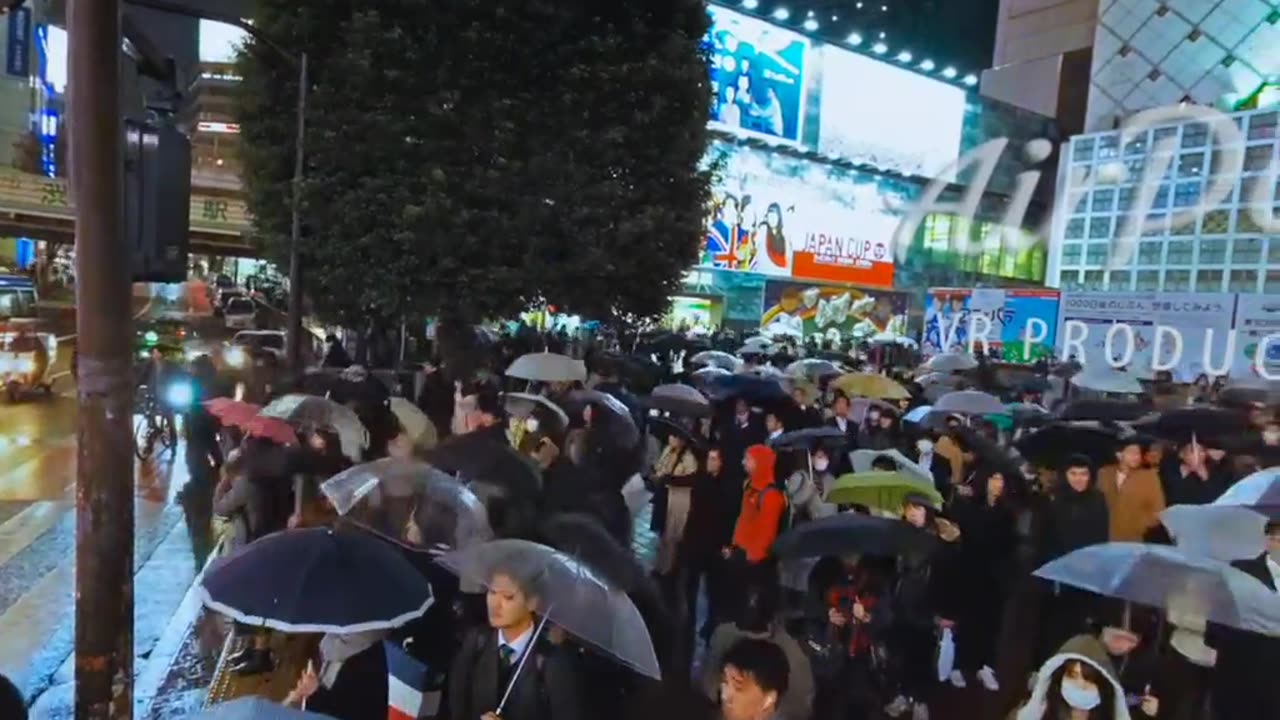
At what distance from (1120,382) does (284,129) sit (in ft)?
43.8

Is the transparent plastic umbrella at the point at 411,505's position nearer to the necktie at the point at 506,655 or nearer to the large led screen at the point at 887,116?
the necktie at the point at 506,655

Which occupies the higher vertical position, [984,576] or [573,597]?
[573,597]

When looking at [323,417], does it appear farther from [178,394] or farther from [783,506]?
[178,394]

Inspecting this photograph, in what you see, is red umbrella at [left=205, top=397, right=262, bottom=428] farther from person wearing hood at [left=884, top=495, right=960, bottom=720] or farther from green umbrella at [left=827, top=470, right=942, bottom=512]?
person wearing hood at [left=884, top=495, right=960, bottom=720]

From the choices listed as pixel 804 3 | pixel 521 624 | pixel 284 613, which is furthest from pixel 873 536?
pixel 804 3

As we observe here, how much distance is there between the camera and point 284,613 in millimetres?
3477

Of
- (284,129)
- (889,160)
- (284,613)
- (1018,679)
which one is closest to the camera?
(284,613)

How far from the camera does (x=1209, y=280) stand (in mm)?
37656

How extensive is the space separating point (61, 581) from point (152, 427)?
5.51 metres

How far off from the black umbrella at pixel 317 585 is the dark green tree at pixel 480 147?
318 inches

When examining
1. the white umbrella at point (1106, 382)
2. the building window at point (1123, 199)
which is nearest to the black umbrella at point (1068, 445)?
the white umbrella at point (1106, 382)

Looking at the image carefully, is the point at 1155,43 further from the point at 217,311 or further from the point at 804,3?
the point at 217,311

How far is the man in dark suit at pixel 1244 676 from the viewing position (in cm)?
451

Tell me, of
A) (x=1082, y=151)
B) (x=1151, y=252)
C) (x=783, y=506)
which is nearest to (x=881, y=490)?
(x=783, y=506)
